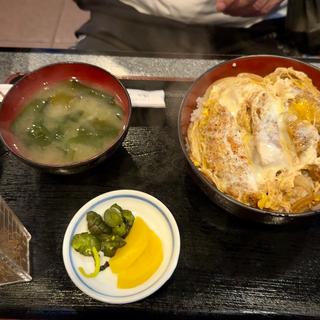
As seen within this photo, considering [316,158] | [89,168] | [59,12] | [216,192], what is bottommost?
[59,12]

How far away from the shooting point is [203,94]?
181 cm

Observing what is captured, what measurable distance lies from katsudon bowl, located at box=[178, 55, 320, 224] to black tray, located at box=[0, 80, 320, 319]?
0.42 ft

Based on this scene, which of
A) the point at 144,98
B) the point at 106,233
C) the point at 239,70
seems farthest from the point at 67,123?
the point at 239,70

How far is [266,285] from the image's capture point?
1.50 m

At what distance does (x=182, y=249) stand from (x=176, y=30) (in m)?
1.49

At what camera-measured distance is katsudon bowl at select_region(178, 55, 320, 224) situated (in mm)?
1435

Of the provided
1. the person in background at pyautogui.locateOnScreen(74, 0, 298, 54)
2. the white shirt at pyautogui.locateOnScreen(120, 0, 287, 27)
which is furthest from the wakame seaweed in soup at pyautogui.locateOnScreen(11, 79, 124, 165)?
the white shirt at pyautogui.locateOnScreen(120, 0, 287, 27)

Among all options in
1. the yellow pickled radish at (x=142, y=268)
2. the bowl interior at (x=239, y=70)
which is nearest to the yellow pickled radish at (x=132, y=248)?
the yellow pickled radish at (x=142, y=268)

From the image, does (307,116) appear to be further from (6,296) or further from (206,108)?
(6,296)

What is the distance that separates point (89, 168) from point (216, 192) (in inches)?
20.4

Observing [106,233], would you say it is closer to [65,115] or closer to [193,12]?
[65,115]

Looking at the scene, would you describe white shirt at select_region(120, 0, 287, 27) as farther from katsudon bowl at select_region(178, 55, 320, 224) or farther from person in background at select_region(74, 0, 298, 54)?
katsudon bowl at select_region(178, 55, 320, 224)

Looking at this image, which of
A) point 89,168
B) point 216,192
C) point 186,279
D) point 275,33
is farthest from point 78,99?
point 275,33

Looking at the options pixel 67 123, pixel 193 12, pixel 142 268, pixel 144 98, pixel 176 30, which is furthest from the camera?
pixel 176 30
